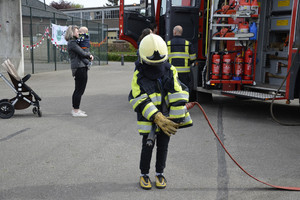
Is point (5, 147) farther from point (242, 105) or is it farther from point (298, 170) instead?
point (242, 105)

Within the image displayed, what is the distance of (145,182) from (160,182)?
0.52 feet

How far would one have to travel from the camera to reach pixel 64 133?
233 inches

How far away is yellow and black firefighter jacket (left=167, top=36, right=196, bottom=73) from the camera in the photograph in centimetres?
732

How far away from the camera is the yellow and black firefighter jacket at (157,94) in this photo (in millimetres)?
3381

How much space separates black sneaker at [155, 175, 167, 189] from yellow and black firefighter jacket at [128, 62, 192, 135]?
0.57 m

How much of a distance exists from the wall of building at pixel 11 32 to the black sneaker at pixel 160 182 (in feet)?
40.7

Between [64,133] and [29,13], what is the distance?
1107 cm

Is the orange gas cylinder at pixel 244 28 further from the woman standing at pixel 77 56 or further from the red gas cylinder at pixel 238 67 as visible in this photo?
the woman standing at pixel 77 56

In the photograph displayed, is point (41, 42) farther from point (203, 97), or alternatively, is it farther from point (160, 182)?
point (160, 182)

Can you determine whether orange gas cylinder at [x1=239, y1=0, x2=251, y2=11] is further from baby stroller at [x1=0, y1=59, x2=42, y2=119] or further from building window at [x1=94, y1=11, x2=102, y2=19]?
building window at [x1=94, y1=11, x2=102, y2=19]

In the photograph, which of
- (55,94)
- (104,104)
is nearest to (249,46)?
(104,104)

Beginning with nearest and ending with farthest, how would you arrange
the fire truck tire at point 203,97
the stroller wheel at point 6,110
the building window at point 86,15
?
the stroller wheel at point 6,110 → the fire truck tire at point 203,97 → the building window at point 86,15

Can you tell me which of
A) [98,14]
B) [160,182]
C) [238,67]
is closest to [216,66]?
[238,67]

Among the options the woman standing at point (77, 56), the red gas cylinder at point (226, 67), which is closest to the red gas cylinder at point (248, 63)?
the red gas cylinder at point (226, 67)
